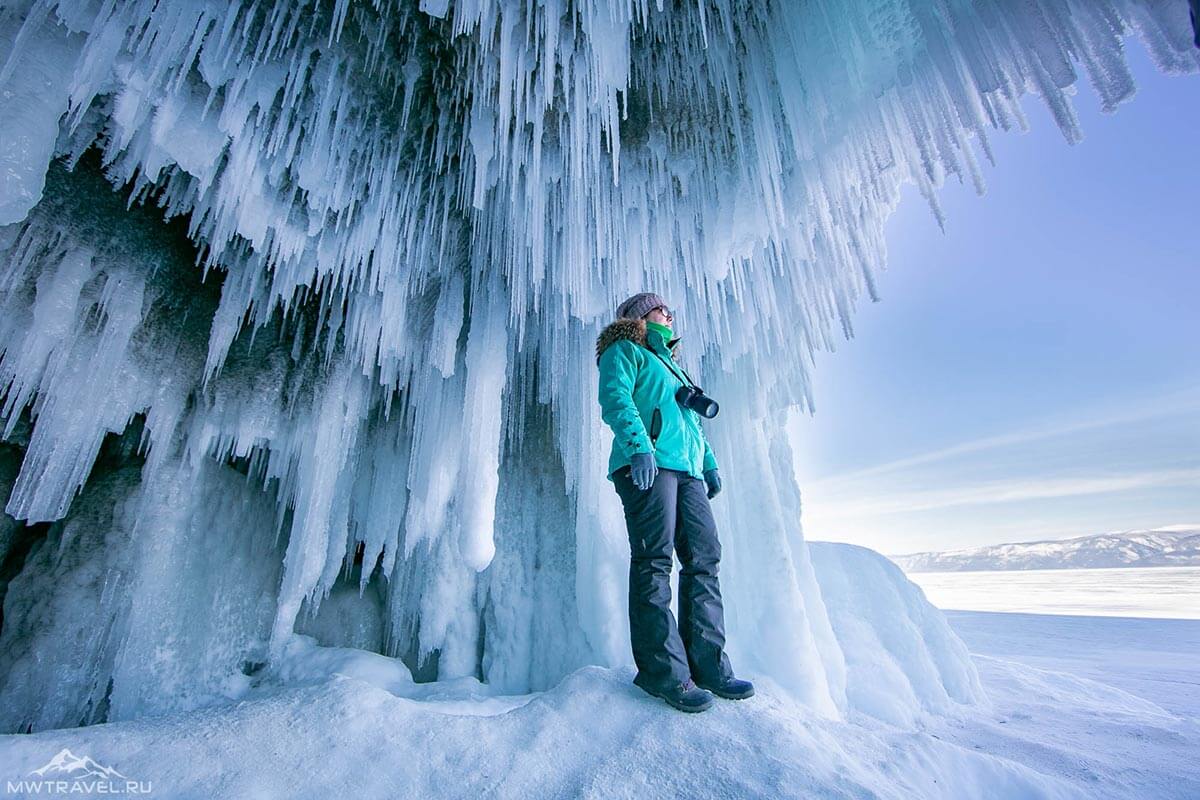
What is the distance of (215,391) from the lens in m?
3.69

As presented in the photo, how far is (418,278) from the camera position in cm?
359

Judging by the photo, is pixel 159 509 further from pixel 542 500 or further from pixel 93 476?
pixel 542 500

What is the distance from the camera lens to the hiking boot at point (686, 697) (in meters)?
1.73

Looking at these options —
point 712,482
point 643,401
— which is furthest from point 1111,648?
point 643,401

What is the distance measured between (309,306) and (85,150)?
1.48 meters

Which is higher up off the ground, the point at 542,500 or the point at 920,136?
the point at 920,136

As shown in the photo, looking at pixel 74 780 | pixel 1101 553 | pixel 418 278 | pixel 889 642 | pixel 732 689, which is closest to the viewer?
pixel 74 780

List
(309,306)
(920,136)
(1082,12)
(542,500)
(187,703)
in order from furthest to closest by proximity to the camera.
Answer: (542,500) < (309,306) < (187,703) < (920,136) < (1082,12)

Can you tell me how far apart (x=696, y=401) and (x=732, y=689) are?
1194mm

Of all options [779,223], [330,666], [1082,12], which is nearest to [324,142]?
[779,223]

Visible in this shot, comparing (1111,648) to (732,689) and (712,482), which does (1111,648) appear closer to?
(712,482)

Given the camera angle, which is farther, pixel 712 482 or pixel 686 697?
pixel 712 482

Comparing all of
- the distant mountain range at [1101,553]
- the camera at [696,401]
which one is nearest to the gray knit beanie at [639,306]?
the camera at [696,401]

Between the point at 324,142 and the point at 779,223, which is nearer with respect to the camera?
the point at 324,142
